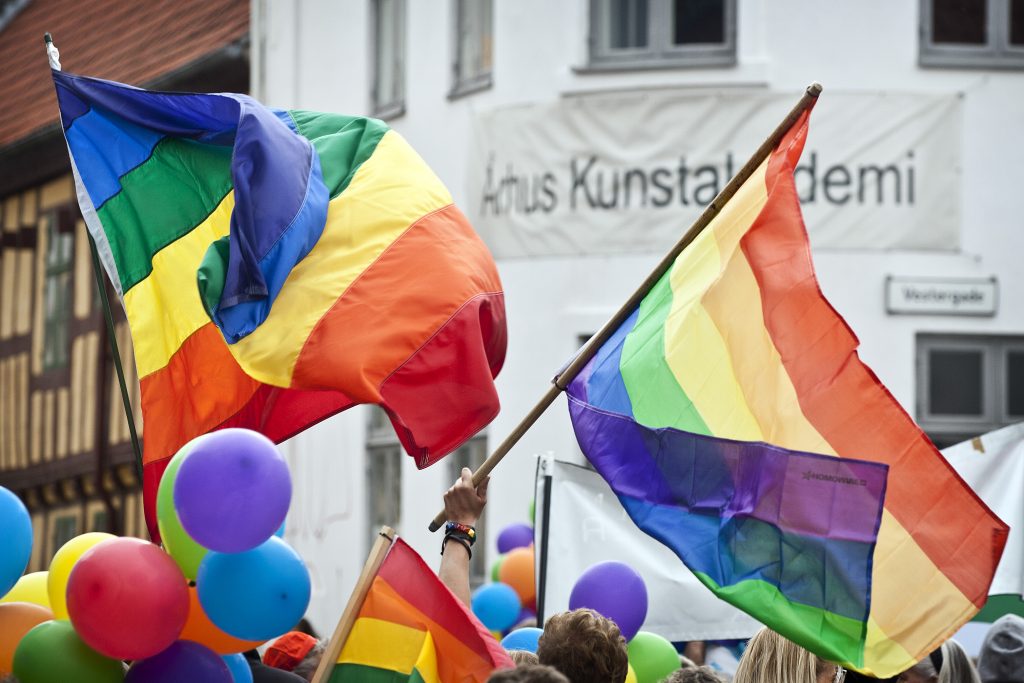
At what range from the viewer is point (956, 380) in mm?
14367

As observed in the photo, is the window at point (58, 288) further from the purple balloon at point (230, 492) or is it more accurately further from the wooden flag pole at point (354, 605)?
the purple balloon at point (230, 492)

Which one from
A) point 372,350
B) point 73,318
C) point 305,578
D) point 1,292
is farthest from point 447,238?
point 1,292

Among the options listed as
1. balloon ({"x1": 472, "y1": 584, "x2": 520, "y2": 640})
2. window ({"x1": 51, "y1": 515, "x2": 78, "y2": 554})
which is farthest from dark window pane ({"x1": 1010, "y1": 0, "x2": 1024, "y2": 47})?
window ({"x1": 51, "y1": 515, "x2": 78, "y2": 554})

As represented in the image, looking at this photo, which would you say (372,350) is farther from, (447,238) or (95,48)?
(95,48)

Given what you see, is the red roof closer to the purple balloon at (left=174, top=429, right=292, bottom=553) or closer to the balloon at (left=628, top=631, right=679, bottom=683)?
the balloon at (left=628, top=631, right=679, bottom=683)

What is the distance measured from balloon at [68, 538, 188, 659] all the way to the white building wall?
9.44 meters

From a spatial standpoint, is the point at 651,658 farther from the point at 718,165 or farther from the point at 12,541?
the point at 718,165

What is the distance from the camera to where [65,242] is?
23672 millimetres

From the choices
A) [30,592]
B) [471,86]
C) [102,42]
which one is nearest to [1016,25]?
[471,86]

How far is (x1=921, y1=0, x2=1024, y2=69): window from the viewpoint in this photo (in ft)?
47.5

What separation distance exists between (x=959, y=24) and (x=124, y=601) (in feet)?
35.7

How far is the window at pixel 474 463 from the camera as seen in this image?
1559 cm

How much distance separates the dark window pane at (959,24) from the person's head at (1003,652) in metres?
8.38

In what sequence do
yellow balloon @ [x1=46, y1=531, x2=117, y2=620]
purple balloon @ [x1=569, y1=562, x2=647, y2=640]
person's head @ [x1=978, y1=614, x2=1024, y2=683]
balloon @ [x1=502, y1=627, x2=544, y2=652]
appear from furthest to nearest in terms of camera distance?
purple balloon @ [x1=569, y1=562, x2=647, y2=640]
person's head @ [x1=978, y1=614, x2=1024, y2=683]
balloon @ [x1=502, y1=627, x2=544, y2=652]
yellow balloon @ [x1=46, y1=531, x2=117, y2=620]
